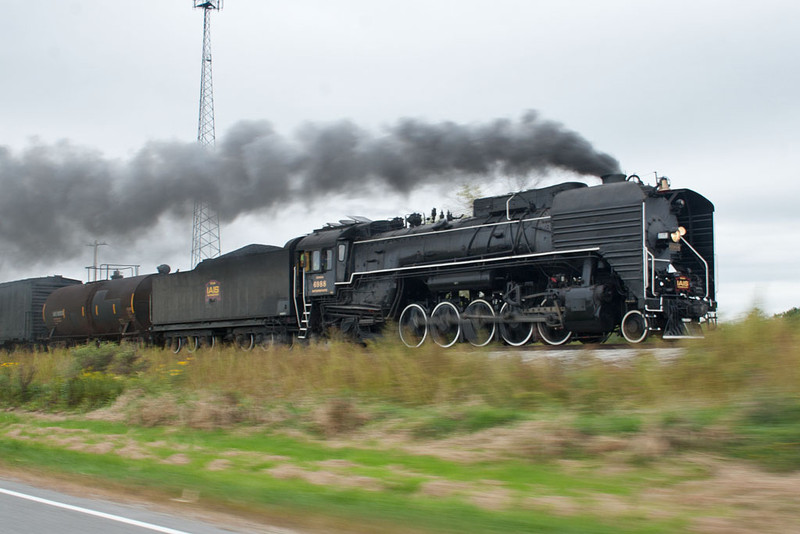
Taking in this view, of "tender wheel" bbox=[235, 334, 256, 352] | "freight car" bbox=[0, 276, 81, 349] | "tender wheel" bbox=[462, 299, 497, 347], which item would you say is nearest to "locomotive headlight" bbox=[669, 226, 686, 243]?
"tender wheel" bbox=[462, 299, 497, 347]

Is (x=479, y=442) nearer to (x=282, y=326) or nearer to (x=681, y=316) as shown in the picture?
(x=681, y=316)

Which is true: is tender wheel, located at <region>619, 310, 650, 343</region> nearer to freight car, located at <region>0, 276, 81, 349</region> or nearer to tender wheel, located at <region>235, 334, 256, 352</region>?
tender wheel, located at <region>235, 334, 256, 352</region>

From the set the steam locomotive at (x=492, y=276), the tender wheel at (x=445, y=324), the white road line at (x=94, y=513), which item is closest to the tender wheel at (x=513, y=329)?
the steam locomotive at (x=492, y=276)

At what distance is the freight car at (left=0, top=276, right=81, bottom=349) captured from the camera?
33.0m

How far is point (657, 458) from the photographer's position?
6.81 metres

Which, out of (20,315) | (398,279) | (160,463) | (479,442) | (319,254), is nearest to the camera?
(479,442)

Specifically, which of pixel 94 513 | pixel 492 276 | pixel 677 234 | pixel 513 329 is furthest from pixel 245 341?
pixel 94 513

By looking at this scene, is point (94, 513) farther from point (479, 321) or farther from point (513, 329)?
point (513, 329)

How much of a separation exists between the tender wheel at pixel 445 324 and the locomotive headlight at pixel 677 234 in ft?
17.2

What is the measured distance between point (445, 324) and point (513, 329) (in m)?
1.86

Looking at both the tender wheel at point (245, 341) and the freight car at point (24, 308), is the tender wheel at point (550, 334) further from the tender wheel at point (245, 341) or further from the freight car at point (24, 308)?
the freight car at point (24, 308)

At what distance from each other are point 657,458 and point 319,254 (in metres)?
15.8

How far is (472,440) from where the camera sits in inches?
330

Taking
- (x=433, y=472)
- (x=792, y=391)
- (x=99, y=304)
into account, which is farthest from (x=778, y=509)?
(x=99, y=304)
